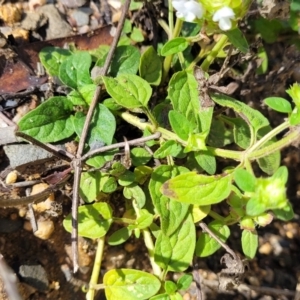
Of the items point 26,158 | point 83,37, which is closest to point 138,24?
point 83,37

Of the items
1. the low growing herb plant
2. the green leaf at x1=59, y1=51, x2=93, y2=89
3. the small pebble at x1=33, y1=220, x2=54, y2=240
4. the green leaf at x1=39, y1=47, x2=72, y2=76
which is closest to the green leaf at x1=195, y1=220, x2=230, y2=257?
the low growing herb plant

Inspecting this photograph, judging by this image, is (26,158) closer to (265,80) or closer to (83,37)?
(83,37)

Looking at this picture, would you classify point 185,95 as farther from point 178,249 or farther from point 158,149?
point 178,249

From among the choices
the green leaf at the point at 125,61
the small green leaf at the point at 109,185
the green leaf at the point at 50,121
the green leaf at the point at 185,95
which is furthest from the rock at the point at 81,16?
the small green leaf at the point at 109,185

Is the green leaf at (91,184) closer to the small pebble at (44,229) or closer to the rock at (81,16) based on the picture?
the small pebble at (44,229)

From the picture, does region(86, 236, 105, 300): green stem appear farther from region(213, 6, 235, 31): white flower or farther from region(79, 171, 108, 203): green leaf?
region(213, 6, 235, 31): white flower
